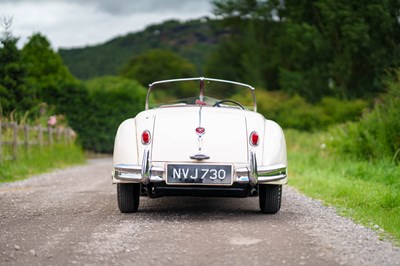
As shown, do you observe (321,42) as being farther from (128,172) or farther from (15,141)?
(128,172)

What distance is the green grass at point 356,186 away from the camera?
19.5 feet

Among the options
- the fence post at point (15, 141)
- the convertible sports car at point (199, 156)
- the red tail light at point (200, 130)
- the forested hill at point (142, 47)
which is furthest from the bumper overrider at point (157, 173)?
the forested hill at point (142, 47)

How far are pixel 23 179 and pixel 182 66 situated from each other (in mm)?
66207

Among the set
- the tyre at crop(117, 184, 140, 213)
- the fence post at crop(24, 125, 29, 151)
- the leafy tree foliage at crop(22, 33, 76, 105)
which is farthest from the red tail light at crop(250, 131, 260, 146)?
the leafy tree foliage at crop(22, 33, 76, 105)

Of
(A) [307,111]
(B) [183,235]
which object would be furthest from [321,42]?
(B) [183,235]

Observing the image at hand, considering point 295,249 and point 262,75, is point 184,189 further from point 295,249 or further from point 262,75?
point 262,75

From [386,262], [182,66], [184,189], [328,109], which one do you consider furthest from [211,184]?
[182,66]

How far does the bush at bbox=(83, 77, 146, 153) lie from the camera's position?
34.2m

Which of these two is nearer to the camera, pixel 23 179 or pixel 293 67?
pixel 23 179

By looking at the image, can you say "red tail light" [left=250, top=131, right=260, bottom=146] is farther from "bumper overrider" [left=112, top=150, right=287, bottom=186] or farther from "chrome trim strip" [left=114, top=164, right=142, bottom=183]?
"chrome trim strip" [left=114, top=164, right=142, bottom=183]

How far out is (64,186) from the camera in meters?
10.0

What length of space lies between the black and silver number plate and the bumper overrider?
99mm

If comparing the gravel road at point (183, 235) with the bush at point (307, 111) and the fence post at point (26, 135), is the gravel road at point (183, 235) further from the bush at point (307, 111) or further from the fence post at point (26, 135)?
the bush at point (307, 111)

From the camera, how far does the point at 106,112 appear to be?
35.9m
